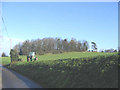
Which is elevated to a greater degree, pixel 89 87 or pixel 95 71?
pixel 95 71

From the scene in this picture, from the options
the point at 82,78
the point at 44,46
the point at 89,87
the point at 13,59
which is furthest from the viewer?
the point at 44,46

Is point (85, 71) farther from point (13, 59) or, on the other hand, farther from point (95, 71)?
point (13, 59)

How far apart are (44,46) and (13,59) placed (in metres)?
55.7

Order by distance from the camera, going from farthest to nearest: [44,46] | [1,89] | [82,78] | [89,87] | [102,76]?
[44,46] < [1,89] < [82,78] < [102,76] < [89,87]

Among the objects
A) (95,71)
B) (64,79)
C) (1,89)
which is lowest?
(1,89)

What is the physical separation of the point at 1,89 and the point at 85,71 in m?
5.66

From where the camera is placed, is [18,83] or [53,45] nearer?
[18,83]

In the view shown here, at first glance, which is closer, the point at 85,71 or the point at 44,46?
the point at 85,71

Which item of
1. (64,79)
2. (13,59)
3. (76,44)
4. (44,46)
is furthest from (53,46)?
(64,79)

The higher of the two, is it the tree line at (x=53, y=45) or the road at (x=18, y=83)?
the tree line at (x=53, y=45)

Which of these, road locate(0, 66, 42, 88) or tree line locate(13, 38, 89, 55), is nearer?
road locate(0, 66, 42, 88)

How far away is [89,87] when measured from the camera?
7.59 m

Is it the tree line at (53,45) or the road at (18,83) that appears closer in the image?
the road at (18,83)

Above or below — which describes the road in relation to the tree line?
below
